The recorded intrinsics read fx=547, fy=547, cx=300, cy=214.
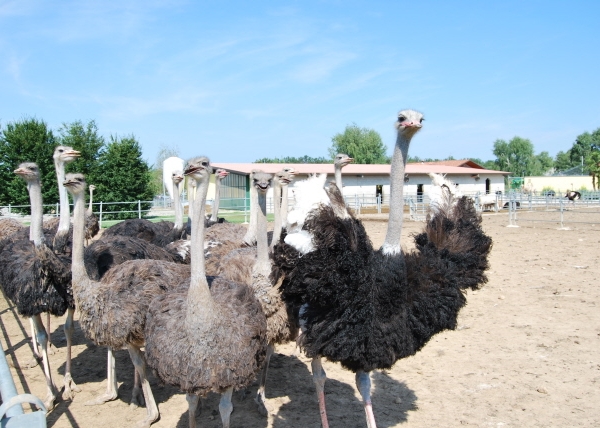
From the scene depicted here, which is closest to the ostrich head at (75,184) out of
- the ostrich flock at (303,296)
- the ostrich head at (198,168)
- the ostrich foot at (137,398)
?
the ostrich flock at (303,296)

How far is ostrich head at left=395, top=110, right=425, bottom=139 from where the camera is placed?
3098 millimetres

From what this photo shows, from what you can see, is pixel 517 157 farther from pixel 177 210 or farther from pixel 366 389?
pixel 366 389

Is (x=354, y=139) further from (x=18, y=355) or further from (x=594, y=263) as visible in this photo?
(x=18, y=355)

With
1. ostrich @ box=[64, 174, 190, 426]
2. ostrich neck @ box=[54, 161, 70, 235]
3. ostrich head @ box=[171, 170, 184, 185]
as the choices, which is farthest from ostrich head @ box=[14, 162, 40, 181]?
ostrich head @ box=[171, 170, 184, 185]

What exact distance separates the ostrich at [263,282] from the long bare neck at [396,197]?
0.86 m

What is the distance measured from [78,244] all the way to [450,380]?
10.5 ft

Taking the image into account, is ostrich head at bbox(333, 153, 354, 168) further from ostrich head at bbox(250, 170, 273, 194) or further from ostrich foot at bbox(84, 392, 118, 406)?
ostrich foot at bbox(84, 392, 118, 406)

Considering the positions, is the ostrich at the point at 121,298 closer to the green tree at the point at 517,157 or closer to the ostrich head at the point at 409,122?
the ostrich head at the point at 409,122

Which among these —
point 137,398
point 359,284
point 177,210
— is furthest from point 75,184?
point 177,210

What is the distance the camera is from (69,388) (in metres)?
4.58

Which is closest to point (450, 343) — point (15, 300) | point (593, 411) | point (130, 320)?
point (593, 411)

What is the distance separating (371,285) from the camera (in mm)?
3072

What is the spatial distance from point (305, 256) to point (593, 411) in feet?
7.99

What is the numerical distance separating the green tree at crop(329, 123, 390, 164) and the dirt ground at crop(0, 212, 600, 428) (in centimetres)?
5010
